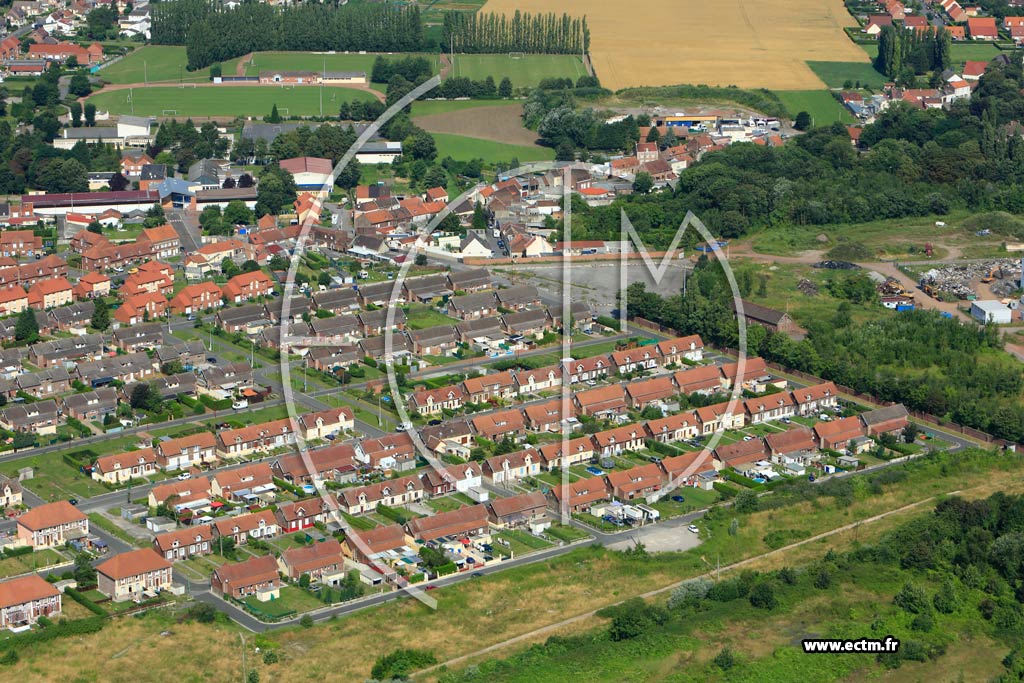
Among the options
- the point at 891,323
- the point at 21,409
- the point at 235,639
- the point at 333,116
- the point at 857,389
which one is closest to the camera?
the point at 235,639

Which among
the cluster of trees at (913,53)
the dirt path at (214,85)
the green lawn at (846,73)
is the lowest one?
the dirt path at (214,85)

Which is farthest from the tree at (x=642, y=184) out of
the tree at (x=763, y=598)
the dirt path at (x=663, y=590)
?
the tree at (x=763, y=598)

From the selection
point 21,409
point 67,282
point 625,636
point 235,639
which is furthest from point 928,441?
point 67,282

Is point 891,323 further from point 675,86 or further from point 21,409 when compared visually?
point 675,86

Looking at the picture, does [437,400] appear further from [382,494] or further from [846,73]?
[846,73]

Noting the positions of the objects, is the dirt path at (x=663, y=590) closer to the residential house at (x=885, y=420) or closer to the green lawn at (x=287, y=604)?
the green lawn at (x=287, y=604)

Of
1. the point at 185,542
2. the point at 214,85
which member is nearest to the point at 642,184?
the point at 214,85
